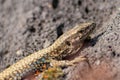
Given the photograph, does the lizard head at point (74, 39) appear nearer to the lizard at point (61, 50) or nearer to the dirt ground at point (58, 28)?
the lizard at point (61, 50)

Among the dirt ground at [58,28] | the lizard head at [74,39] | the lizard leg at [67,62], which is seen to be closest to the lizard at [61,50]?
the lizard head at [74,39]

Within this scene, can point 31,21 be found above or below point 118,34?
above

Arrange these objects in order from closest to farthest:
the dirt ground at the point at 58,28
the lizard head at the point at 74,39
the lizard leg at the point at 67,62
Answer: the dirt ground at the point at 58,28
the lizard leg at the point at 67,62
the lizard head at the point at 74,39

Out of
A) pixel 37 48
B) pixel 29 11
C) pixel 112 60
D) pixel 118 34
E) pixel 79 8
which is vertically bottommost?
pixel 112 60

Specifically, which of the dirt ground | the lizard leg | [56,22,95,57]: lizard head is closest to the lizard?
[56,22,95,57]: lizard head

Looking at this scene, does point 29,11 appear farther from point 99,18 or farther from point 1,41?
point 99,18

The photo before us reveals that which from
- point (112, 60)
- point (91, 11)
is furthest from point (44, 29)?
point (112, 60)

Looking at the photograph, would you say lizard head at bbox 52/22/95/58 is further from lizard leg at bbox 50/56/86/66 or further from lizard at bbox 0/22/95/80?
lizard leg at bbox 50/56/86/66
